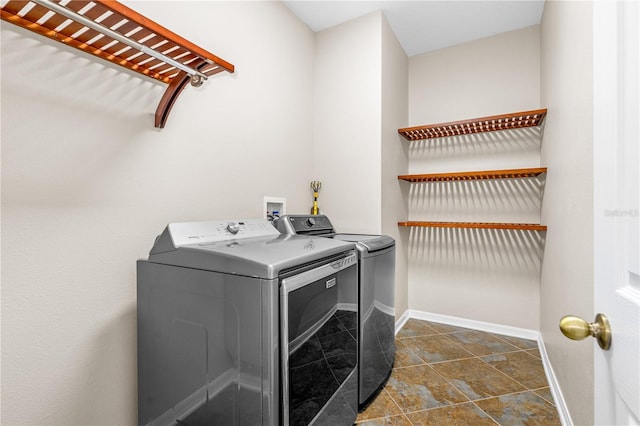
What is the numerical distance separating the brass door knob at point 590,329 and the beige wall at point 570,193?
0.80 m

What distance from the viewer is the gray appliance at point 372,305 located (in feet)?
5.42

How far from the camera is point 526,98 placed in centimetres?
263

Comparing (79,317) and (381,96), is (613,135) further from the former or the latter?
(381,96)

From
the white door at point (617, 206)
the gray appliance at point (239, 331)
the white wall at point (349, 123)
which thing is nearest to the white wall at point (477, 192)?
the white wall at point (349, 123)

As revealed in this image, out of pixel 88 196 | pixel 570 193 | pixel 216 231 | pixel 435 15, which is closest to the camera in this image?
pixel 88 196

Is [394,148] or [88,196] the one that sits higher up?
[394,148]

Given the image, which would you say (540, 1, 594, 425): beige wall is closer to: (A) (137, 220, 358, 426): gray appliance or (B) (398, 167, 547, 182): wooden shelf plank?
(B) (398, 167, 547, 182): wooden shelf plank

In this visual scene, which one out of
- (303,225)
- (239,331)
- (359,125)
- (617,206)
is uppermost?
(359,125)

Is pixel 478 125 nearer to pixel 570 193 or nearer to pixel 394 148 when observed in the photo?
pixel 394 148

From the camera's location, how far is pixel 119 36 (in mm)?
998

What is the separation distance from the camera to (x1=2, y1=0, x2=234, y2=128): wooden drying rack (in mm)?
890

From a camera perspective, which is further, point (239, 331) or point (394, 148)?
point (394, 148)

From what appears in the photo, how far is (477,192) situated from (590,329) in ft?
8.09

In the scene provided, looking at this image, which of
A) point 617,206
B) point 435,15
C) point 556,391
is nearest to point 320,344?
point 617,206
